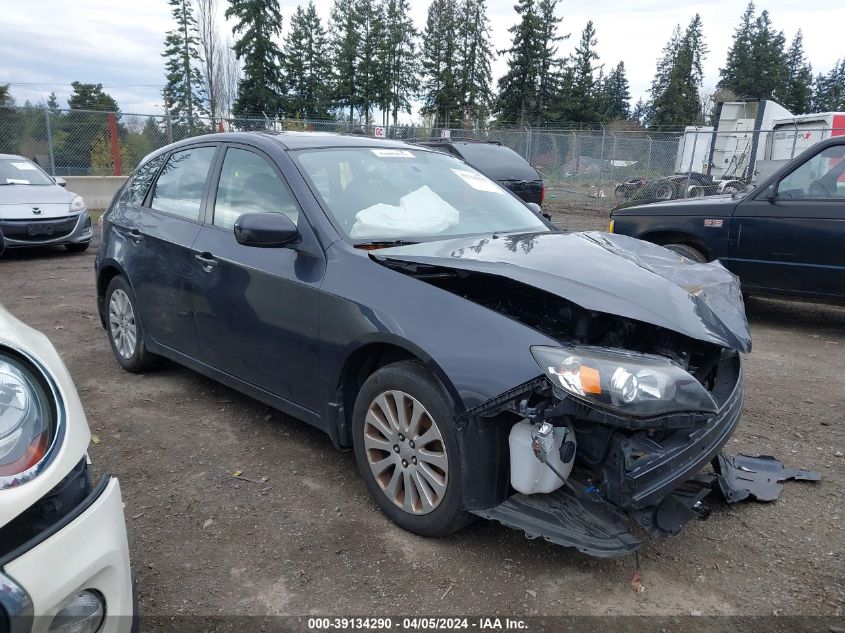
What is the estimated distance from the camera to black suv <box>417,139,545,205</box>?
10.4 m

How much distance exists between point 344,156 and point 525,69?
59.2 meters

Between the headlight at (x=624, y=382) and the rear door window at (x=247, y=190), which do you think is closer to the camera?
the headlight at (x=624, y=382)

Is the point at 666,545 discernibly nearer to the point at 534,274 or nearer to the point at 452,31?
the point at 534,274

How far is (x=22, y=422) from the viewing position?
1.58 metres

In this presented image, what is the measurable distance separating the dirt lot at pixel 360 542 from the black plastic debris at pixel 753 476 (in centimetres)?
6

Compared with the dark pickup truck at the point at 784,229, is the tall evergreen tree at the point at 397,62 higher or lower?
higher

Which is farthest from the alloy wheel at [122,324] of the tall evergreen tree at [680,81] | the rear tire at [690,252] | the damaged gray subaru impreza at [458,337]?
the tall evergreen tree at [680,81]

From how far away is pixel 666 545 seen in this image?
9.07ft

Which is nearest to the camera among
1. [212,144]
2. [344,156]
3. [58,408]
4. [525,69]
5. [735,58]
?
[58,408]

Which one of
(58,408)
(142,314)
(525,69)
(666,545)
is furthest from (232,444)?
(525,69)

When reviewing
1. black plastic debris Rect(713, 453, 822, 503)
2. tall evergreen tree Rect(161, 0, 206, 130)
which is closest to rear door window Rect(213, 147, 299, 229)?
black plastic debris Rect(713, 453, 822, 503)

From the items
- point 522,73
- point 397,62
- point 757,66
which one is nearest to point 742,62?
point 757,66

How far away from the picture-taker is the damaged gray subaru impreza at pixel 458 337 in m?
2.32

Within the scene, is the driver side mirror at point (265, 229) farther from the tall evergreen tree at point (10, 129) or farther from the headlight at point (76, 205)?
the tall evergreen tree at point (10, 129)
